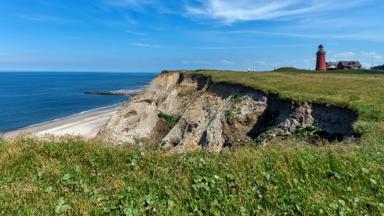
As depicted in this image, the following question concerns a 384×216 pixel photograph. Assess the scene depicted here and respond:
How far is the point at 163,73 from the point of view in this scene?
53.8 meters

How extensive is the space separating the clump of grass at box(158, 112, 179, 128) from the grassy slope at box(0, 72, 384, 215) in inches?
1188

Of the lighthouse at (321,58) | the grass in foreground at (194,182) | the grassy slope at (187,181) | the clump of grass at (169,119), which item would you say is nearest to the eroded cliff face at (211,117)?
the clump of grass at (169,119)

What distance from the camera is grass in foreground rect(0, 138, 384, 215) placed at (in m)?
5.43

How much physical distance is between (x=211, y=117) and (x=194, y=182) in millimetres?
24618

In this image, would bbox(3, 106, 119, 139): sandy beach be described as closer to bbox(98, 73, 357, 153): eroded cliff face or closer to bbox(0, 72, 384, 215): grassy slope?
bbox(98, 73, 357, 153): eroded cliff face

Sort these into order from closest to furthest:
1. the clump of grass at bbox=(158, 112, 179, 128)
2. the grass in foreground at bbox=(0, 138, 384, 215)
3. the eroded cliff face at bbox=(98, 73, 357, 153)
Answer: the grass in foreground at bbox=(0, 138, 384, 215) < the eroded cliff face at bbox=(98, 73, 357, 153) < the clump of grass at bbox=(158, 112, 179, 128)

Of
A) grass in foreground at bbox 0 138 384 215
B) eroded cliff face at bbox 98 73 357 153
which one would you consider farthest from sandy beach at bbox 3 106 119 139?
grass in foreground at bbox 0 138 384 215

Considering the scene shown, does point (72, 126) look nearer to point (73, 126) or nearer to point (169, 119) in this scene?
point (73, 126)

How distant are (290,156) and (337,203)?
181 centimetres

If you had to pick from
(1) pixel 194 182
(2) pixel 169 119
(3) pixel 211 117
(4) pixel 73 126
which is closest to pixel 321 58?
(2) pixel 169 119

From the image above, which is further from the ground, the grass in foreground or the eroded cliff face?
the grass in foreground

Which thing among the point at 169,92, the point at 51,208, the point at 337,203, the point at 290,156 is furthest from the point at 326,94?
the point at 169,92

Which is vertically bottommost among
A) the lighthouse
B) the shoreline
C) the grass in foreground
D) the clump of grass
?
the shoreline

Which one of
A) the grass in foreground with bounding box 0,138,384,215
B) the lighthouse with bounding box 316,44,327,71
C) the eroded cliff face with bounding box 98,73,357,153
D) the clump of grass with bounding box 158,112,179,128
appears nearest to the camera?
the grass in foreground with bounding box 0,138,384,215
